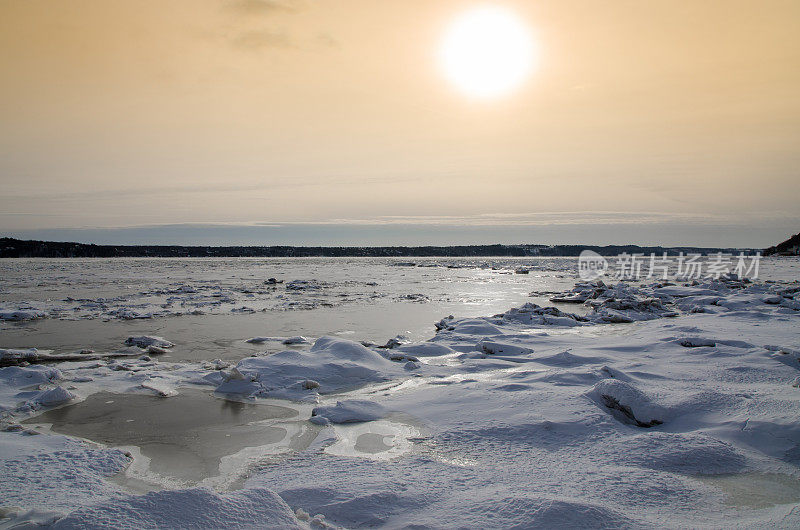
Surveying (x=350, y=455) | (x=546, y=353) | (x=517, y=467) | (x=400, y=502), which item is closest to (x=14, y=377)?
(x=350, y=455)

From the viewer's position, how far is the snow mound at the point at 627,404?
3.90 meters

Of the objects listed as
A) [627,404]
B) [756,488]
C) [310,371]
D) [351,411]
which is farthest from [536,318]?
[756,488]

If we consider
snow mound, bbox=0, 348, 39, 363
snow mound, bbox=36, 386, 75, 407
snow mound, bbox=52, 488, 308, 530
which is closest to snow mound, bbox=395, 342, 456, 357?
snow mound, bbox=36, 386, 75, 407

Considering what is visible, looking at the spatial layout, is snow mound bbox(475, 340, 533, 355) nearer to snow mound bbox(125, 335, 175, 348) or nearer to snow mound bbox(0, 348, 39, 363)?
snow mound bbox(125, 335, 175, 348)

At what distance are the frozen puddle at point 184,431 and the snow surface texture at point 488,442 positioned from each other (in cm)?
24

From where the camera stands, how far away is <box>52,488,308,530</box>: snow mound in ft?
7.02

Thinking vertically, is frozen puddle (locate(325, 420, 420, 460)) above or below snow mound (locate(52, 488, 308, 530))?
below

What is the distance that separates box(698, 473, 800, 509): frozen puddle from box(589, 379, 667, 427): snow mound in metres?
0.87

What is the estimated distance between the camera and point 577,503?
2426 millimetres

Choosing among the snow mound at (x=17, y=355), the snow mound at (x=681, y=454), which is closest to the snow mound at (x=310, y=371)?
the snow mound at (x=681, y=454)

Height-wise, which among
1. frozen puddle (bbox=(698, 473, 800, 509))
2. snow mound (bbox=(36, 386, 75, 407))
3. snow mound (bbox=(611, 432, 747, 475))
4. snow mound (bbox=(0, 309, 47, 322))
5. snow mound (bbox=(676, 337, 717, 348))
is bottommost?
snow mound (bbox=(0, 309, 47, 322))

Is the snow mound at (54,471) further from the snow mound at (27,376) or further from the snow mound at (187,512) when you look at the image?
the snow mound at (27,376)

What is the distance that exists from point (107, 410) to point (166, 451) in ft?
4.84

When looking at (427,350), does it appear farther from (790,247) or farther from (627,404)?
(790,247)
